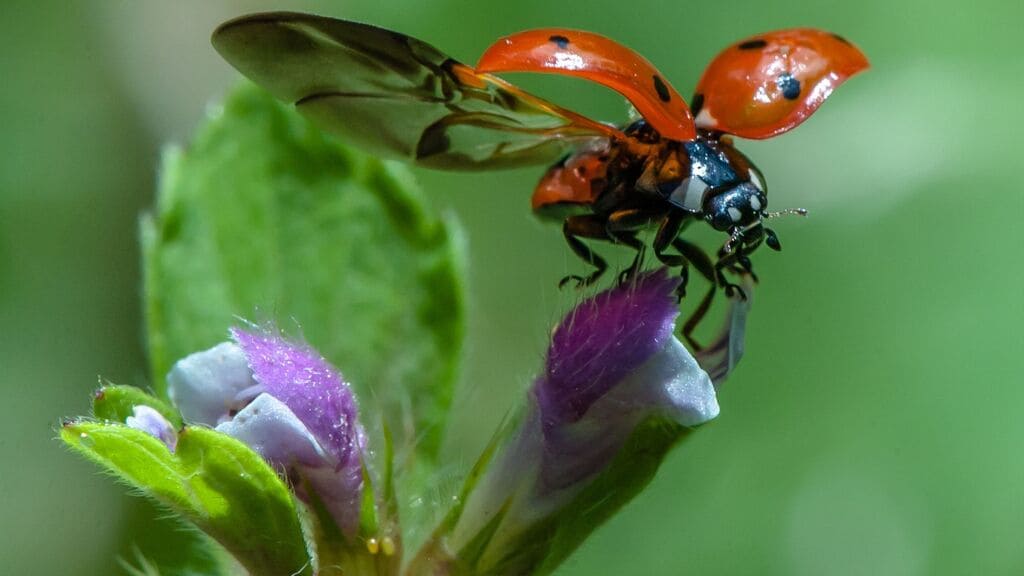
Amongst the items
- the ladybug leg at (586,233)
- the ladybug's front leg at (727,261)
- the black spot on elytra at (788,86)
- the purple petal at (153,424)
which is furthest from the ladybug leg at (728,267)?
the purple petal at (153,424)

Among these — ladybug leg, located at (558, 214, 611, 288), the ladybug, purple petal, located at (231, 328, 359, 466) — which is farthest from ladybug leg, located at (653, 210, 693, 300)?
purple petal, located at (231, 328, 359, 466)

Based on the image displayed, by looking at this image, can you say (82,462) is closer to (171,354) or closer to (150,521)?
(150,521)

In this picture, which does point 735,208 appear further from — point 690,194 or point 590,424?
point 590,424

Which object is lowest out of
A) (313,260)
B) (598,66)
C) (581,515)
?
(581,515)

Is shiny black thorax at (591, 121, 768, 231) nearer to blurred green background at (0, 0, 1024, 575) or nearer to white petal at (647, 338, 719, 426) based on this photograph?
white petal at (647, 338, 719, 426)

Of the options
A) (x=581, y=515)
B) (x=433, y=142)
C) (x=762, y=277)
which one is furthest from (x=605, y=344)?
(x=762, y=277)

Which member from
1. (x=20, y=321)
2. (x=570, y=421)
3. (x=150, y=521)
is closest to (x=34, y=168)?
(x=20, y=321)
